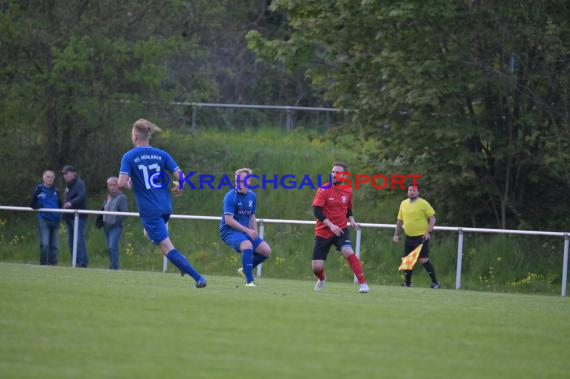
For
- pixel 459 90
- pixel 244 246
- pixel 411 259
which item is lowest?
pixel 411 259

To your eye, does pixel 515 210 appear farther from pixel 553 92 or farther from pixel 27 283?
pixel 27 283

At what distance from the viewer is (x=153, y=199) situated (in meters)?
12.4

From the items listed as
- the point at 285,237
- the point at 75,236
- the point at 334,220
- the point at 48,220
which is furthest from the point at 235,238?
the point at 285,237

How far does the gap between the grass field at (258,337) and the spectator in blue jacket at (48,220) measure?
1066 centimetres

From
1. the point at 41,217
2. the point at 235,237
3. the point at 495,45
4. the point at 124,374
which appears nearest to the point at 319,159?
the point at 495,45

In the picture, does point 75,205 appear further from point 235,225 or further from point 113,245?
point 235,225

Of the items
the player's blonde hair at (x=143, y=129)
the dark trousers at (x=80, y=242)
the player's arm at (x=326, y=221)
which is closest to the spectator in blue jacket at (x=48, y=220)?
the dark trousers at (x=80, y=242)

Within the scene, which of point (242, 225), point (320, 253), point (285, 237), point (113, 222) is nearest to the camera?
point (242, 225)

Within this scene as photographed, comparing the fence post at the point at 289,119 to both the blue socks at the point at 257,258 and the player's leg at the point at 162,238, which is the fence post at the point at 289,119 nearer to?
the blue socks at the point at 257,258

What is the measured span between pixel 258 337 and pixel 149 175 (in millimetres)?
4613

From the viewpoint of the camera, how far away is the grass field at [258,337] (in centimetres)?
673

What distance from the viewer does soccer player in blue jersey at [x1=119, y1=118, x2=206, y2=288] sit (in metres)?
12.1

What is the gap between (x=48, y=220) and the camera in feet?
73.4

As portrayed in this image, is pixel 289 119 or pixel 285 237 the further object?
pixel 289 119
